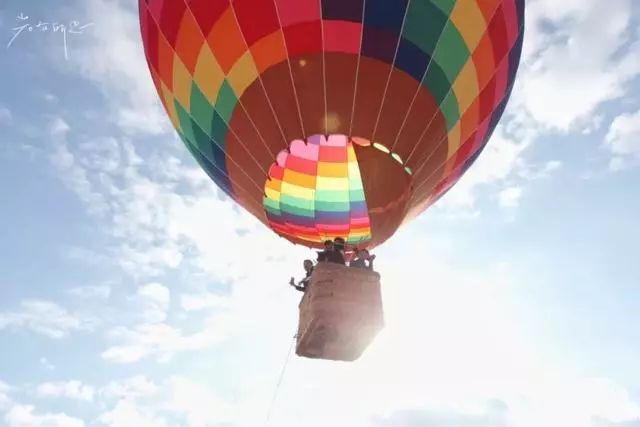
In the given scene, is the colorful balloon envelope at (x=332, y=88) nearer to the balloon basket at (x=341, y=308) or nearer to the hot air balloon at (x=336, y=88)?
the hot air balloon at (x=336, y=88)

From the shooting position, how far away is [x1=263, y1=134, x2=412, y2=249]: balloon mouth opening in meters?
9.02

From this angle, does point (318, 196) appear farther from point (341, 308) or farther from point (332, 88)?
point (341, 308)

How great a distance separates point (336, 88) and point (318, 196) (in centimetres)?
228

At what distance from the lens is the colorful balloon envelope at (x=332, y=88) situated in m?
7.27

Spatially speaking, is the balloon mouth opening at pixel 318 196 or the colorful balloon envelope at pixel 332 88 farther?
the balloon mouth opening at pixel 318 196

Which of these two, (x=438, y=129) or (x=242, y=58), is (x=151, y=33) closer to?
(x=242, y=58)

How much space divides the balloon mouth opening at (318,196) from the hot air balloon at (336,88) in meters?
0.03

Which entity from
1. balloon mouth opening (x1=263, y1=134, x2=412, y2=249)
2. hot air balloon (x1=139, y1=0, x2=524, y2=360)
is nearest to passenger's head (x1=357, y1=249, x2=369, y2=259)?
hot air balloon (x1=139, y1=0, x2=524, y2=360)

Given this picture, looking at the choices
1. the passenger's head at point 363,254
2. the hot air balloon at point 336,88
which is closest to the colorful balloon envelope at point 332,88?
the hot air balloon at point 336,88

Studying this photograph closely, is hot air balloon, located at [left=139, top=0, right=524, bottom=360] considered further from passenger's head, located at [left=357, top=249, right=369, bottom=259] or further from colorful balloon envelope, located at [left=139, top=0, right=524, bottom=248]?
passenger's head, located at [left=357, top=249, right=369, bottom=259]

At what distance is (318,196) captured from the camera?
925cm

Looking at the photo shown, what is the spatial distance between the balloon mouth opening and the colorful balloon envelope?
2cm

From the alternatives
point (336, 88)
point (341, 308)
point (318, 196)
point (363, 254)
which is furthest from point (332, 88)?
point (341, 308)

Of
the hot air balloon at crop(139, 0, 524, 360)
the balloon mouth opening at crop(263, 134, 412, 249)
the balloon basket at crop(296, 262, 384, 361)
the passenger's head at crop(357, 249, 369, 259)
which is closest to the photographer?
the balloon basket at crop(296, 262, 384, 361)
